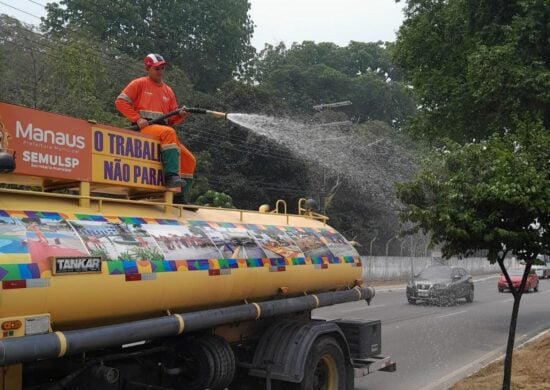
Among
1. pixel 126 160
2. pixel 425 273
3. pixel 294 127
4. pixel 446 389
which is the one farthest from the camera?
pixel 294 127

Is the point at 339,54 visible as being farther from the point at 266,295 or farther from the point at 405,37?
the point at 266,295

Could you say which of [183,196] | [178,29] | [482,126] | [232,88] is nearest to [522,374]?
[183,196]

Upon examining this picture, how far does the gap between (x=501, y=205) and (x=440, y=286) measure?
645 inches

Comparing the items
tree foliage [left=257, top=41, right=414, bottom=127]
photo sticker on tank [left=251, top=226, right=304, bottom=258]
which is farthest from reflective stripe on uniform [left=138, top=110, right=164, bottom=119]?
tree foliage [left=257, top=41, right=414, bottom=127]

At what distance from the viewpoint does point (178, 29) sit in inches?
2304

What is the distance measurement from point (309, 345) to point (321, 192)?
32111mm

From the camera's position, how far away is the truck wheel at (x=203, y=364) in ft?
17.5

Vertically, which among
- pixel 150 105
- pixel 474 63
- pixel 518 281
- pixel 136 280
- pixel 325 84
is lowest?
Result: pixel 518 281

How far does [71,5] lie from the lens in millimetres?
53438

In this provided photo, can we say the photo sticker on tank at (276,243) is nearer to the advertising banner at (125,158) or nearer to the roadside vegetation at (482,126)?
the advertising banner at (125,158)

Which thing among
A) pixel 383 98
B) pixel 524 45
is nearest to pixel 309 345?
pixel 524 45

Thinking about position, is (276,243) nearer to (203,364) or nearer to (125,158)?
(203,364)

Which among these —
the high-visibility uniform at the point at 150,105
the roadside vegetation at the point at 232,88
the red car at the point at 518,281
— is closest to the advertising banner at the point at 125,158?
the high-visibility uniform at the point at 150,105

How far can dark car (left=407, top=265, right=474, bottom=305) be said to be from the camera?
22.9 metres
